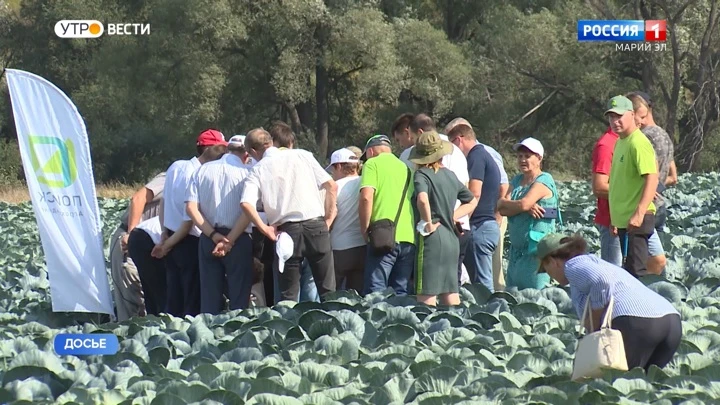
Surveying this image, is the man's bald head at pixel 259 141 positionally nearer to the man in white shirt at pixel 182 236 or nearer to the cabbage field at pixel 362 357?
the man in white shirt at pixel 182 236

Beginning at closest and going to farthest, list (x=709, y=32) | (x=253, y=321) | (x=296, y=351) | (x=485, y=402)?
(x=485, y=402) → (x=296, y=351) → (x=253, y=321) → (x=709, y=32)

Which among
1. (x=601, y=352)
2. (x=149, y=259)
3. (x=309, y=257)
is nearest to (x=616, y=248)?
(x=309, y=257)

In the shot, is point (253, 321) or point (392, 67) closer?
point (253, 321)

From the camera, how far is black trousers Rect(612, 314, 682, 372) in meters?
6.10

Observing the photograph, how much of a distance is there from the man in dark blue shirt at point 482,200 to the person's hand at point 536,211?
55 centimetres

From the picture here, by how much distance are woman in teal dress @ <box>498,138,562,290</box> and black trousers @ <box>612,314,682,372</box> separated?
311cm

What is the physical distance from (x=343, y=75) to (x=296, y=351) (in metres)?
35.1

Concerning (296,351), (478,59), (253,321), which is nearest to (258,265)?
(253,321)

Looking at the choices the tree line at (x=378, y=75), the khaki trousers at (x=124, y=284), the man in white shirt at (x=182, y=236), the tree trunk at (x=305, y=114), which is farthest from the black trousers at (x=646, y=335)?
the tree trunk at (x=305, y=114)

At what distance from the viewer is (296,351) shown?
7.06m

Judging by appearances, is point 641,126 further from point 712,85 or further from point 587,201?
point 712,85

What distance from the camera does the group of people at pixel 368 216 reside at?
878cm

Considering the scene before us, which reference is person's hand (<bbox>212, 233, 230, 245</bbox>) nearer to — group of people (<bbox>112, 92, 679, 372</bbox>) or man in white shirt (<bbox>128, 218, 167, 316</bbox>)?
group of people (<bbox>112, 92, 679, 372</bbox>)

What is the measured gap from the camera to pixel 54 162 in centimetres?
757
